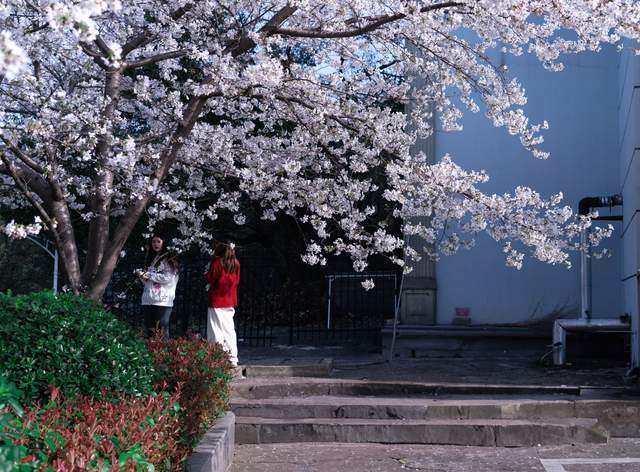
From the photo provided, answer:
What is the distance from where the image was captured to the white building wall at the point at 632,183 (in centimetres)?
1116

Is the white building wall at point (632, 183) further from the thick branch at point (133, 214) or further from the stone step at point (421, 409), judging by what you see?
the thick branch at point (133, 214)

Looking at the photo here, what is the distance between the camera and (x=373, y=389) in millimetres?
10398

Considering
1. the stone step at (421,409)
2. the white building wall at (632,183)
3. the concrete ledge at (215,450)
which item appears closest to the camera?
the concrete ledge at (215,450)

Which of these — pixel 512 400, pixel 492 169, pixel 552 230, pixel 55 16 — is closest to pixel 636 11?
pixel 552 230

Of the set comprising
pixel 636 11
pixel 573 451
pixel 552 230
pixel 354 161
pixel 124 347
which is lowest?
pixel 573 451

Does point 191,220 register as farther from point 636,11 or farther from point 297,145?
point 636,11

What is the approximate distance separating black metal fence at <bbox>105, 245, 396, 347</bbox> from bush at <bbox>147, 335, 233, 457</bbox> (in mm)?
7834

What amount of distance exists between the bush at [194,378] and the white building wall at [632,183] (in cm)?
593

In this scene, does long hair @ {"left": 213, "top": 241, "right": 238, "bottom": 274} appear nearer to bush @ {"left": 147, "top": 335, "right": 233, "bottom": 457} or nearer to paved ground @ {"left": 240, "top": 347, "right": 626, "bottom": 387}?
paved ground @ {"left": 240, "top": 347, "right": 626, "bottom": 387}

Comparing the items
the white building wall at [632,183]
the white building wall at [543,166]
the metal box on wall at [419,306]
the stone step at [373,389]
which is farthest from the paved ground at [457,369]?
the white building wall at [543,166]

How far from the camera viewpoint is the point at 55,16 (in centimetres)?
314

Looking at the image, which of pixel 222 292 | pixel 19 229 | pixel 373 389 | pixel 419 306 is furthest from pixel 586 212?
pixel 19 229

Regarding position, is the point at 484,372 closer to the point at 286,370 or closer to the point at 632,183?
the point at 286,370

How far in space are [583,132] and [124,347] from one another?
39.8 feet
